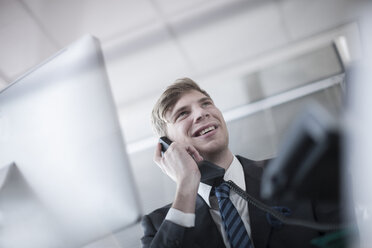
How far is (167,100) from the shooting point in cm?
86

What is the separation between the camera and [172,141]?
85 cm

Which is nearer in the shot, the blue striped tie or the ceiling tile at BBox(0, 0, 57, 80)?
the blue striped tie

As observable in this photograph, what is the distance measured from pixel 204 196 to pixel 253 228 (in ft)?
0.56

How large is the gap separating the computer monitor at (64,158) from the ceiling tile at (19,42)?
0.17 meters

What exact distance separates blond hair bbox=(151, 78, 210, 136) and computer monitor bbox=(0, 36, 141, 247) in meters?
0.11

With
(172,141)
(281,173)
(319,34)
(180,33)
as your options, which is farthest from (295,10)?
(281,173)

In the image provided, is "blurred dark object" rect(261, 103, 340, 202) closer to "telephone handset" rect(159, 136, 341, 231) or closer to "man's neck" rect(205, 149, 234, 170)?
"telephone handset" rect(159, 136, 341, 231)

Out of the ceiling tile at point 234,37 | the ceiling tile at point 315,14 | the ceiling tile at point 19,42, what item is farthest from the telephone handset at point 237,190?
the ceiling tile at point 19,42

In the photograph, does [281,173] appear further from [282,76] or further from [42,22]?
[42,22]

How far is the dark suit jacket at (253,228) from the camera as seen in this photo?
2.09ft

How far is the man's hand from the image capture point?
731mm

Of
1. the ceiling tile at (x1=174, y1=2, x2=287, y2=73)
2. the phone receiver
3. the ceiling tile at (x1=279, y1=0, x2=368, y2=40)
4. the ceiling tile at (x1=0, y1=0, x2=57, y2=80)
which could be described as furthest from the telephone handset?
the ceiling tile at (x1=0, y1=0, x2=57, y2=80)

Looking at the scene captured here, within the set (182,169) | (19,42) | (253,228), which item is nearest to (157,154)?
(182,169)

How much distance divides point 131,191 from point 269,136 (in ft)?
1.28
